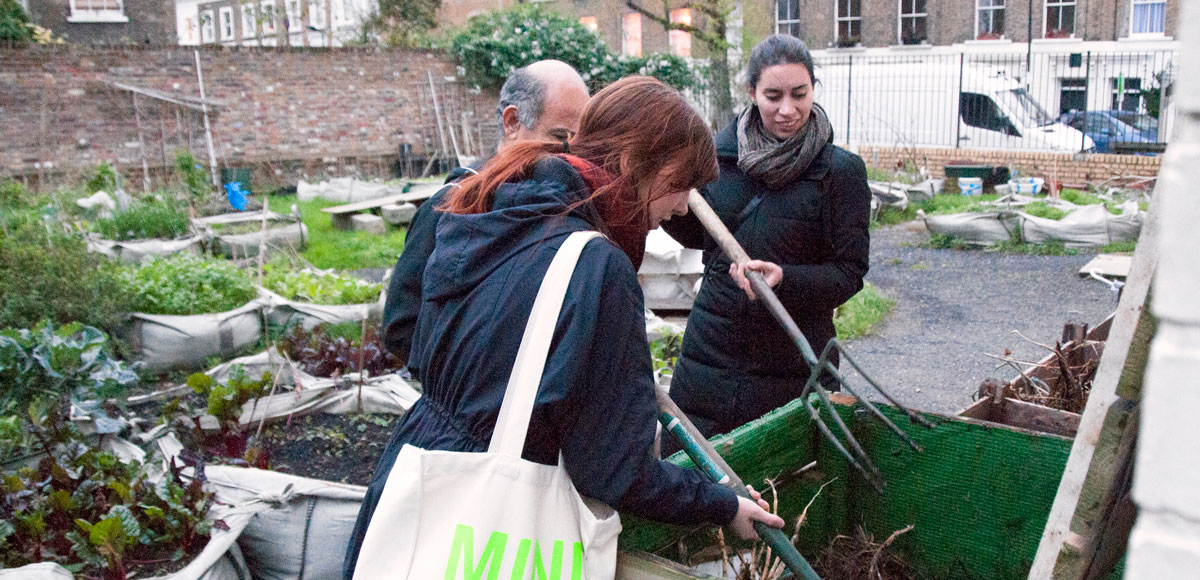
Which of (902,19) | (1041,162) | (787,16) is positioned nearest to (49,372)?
(1041,162)

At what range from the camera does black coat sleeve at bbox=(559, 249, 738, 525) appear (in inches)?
58.2

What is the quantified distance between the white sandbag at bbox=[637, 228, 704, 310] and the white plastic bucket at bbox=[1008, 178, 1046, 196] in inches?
300

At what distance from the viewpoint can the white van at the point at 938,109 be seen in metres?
15.3

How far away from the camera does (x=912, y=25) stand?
1853 centimetres

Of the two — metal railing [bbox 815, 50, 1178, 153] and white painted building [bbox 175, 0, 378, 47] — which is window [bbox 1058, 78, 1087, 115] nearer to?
metal railing [bbox 815, 50, 1178, 153]

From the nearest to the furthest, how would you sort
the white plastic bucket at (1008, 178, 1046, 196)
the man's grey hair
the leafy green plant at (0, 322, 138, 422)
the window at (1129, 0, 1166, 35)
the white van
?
the man's grey hair → the leafy green plant at (0, 322, 138, 422) → the white plastic bucket at (1008, 178, 1046, 196) → the white van → the window at (1129, 0, 1166, 35)

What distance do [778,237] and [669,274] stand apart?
4065 mm

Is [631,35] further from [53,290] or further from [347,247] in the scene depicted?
[53,290]

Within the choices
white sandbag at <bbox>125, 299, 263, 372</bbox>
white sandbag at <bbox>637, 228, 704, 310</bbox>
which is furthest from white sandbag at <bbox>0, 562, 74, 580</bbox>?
white sandbag at <bbox>637, 228, 704, 310</bbox>

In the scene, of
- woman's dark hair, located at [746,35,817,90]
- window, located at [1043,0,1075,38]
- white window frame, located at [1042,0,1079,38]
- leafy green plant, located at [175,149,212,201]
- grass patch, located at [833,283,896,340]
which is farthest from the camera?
window, located at [1043,0,1075,38]

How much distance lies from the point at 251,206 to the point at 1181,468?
11434 millimetres

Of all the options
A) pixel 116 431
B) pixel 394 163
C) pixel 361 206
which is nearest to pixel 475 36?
pixel 394 163

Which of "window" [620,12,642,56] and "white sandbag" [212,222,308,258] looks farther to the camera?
"window" [620,12,642,56]

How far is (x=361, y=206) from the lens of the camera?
11.6 meters
